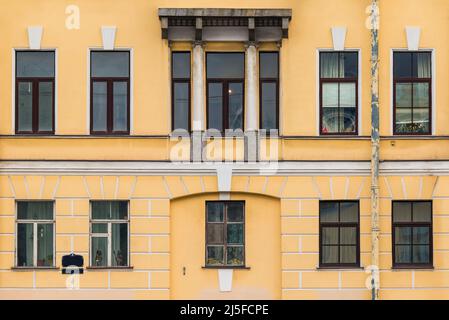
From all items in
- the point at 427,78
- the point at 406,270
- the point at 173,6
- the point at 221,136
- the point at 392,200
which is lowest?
the point at 406,270

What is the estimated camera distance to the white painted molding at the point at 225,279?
71.6ft

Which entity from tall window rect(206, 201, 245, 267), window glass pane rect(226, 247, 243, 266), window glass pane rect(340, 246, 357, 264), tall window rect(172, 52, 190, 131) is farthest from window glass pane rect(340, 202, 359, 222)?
tall window rect(172, 52, 190, 131)

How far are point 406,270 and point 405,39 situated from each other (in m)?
5.25

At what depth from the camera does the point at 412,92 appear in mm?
22109

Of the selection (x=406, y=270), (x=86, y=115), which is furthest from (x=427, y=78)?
(x=86, y=115)

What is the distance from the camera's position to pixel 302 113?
72.0ft

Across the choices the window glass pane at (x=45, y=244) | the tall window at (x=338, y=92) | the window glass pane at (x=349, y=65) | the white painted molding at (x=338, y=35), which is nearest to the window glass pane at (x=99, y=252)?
the window glass pane at (x=45, y=244)

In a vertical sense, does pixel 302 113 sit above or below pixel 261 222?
above

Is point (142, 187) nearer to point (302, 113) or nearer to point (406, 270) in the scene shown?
point (302, 113)

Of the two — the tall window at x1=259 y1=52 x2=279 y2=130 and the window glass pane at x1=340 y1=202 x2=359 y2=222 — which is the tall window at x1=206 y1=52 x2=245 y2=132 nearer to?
the tall window at x1=259 y1=52 x2=279 y2=130

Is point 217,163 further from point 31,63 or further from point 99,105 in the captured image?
point 31,63

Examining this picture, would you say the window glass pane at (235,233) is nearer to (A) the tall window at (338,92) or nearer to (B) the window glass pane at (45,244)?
(A) the tall window at (338,92)

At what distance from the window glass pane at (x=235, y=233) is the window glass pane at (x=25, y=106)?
5.08m

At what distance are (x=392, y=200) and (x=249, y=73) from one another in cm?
434
